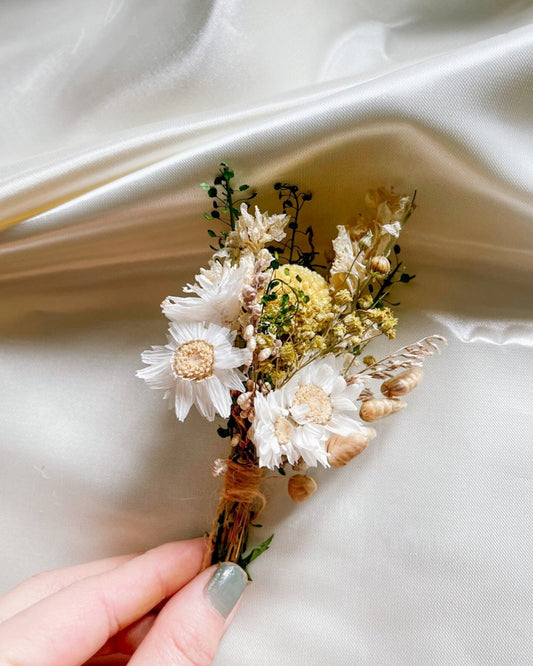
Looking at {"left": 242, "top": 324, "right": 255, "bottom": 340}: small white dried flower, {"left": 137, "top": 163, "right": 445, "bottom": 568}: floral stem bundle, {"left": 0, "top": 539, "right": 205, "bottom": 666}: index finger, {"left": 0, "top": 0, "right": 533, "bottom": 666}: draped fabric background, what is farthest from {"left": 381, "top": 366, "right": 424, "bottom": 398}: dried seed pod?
{"left": 0, "top": 539, "right": 205, "bottom": 666}: index finger

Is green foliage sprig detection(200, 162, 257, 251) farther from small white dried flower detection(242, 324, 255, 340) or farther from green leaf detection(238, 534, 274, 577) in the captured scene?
green leaf detection(238, 534, 274, 577)

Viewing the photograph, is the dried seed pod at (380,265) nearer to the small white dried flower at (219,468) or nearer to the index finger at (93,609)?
the small white dried flower at (219,468)

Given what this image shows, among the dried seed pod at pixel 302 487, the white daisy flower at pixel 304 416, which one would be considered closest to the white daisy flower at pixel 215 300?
the white daisy flower at pixel 304 416

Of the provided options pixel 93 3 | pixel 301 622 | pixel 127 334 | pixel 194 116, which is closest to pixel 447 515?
pixel 301 622

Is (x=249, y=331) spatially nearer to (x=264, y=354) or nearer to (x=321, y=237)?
(x=264, y=354)

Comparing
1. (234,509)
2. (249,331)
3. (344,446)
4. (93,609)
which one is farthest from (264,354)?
(93,609)

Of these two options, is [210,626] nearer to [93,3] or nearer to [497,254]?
[497,254]
